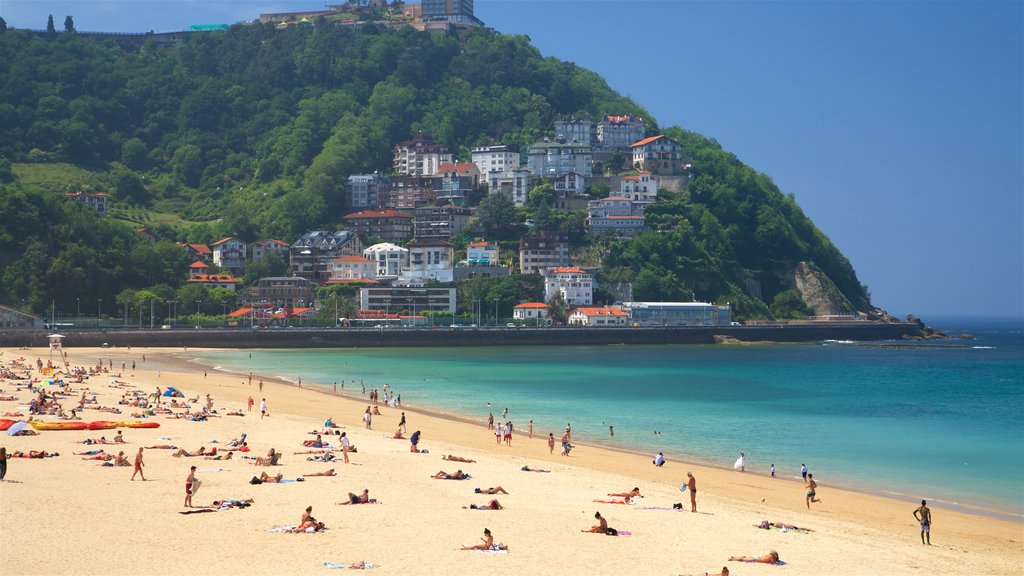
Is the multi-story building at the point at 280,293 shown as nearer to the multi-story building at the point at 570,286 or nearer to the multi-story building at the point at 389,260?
the multi-story building at the point at 389,260

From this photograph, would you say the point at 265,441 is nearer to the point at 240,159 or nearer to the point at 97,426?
the point at 97,426

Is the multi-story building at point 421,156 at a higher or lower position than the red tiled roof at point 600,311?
higher

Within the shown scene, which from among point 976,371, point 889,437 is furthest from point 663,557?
point 976,371

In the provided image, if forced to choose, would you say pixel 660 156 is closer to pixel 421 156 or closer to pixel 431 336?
pixel 421 156

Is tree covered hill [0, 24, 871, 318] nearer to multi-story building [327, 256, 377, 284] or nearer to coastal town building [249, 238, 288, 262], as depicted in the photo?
coastal town building [249, 238, 288, 262]

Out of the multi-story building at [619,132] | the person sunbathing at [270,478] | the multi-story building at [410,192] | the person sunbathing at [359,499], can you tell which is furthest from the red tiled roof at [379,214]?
the person sunbathing at [359,499]

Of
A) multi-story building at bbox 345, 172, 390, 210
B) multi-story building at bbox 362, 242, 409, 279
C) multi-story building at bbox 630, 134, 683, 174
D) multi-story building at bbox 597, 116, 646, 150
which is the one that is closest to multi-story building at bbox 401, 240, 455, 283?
multi-story building at bbox 362, 242, 409, 279
